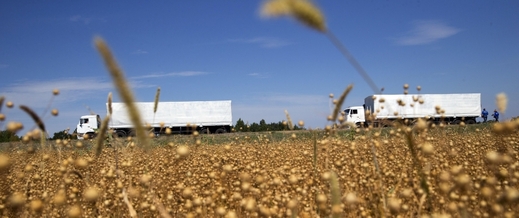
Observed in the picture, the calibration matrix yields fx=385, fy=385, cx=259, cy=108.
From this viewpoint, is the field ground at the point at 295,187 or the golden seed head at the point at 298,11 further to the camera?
the field ground at the point at 295,187

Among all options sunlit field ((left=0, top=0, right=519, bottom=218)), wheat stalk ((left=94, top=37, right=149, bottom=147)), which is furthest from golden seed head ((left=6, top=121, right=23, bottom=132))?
wheat stalk ((left=94, top=37, right=149, bottom=147))

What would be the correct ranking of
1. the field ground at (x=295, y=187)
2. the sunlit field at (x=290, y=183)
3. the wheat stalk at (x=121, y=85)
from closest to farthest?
the wheat stalk at (x=121, y=85)
the sunlit field at (x=290, y=183)
the field ground at (x=295, y=187)

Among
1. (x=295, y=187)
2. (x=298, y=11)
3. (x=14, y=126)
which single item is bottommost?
(x=295, y=187)

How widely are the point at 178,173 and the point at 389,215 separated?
1.75m

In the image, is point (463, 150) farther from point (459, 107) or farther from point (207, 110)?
point (459, 107)

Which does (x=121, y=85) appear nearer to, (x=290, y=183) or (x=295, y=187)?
(x=290, y=183)

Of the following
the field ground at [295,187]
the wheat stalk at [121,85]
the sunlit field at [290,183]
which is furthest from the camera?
the field ground at [295,187]

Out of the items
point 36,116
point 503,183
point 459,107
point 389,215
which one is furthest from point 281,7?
point 459,107

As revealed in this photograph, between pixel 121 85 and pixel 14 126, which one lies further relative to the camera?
pixel 14 126

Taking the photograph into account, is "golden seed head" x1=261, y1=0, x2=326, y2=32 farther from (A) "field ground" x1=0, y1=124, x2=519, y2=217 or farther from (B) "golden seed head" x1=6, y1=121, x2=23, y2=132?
(B) "golden seed head" x1=6, y1=121, x2=23, y2=132

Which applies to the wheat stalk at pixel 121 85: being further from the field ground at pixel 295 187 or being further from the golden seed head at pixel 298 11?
the golden seed head at pixel 298 11

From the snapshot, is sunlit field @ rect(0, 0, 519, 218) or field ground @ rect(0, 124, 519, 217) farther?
field ground @ rect(0, 124, 519, 217)

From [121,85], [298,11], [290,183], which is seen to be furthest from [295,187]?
[121,85]

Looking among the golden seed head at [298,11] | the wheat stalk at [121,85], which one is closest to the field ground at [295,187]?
the wheat stalk at [121,85]
